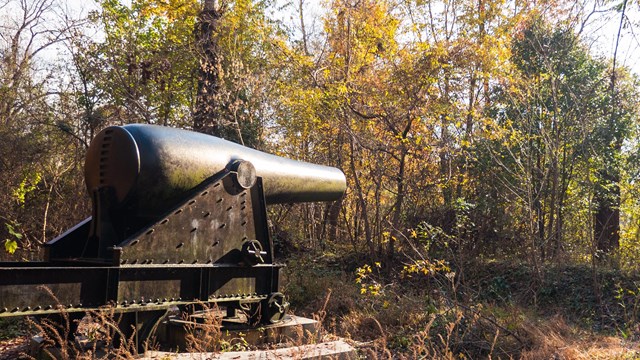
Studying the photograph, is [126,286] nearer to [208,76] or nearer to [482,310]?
[482,310]

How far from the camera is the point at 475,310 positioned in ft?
23.9

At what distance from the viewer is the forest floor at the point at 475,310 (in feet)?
21.3

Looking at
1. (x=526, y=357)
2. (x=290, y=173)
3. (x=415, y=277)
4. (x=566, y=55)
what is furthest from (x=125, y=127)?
(x=566, y=55)

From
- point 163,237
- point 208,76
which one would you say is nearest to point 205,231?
point 163,237

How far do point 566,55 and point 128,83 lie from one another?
1145cm

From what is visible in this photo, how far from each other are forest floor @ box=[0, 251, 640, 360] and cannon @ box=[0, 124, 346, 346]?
1.14 meters

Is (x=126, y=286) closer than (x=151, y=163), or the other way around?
(x=126, y=286)

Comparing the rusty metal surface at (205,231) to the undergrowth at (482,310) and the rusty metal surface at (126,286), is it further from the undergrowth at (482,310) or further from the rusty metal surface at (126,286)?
the undergrowth at (482,310)

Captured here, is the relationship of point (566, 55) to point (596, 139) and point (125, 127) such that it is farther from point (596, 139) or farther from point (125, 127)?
point (125, 127)

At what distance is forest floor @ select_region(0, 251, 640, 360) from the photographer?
6491 millimetres

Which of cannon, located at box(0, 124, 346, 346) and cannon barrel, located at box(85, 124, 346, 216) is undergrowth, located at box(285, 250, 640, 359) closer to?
cannon, located at box(0, 124, 346, 346)

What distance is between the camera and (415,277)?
11.3 metres

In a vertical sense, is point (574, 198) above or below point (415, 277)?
above

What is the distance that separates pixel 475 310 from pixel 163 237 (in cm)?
429
